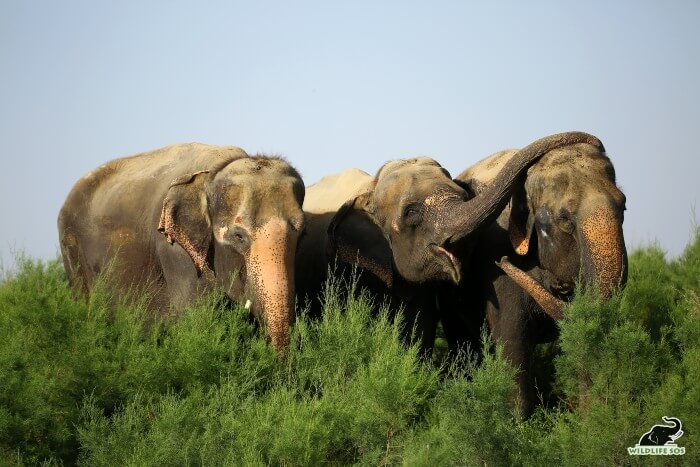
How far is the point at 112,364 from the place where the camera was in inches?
366

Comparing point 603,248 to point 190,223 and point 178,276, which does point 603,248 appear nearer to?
point 190,223

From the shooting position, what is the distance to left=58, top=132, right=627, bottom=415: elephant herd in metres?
10.0

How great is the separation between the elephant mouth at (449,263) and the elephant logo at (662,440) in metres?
2.30

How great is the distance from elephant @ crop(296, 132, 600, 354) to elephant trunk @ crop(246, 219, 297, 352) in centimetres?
118

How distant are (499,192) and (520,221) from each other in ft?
1.64

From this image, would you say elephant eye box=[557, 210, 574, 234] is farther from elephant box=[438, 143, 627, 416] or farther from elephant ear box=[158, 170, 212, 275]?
elephant ear box=[158, 170, 212, 275]

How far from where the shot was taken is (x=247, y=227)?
1023 centimetres

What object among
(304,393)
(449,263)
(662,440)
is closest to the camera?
(662,440)

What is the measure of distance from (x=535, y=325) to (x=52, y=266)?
5408 mm

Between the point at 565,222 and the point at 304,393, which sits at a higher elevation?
the point at 565,222

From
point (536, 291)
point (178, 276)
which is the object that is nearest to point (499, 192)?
point (536, 291)

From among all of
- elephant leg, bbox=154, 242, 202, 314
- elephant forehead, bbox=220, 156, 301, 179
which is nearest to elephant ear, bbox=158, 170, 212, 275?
elephant leg, bbox=154, 242, 202, 314

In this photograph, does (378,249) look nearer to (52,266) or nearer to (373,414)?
(373,414)

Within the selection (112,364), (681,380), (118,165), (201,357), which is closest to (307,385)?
(201,357)
